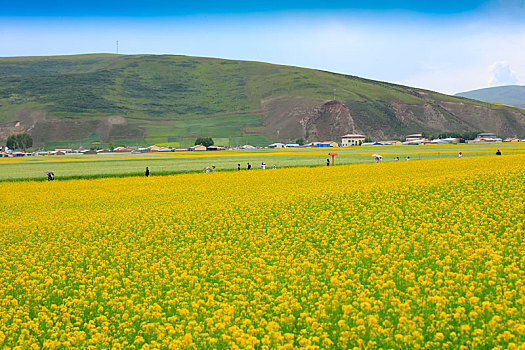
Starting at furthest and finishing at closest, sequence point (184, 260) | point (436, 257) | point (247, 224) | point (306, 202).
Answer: point (306, 202) < point (247, 224) < point (184, 260) < point (436, 257)

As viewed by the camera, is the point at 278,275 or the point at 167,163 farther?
the point at 167,163

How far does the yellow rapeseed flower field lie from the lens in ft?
27.9

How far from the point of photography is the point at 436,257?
12852mm

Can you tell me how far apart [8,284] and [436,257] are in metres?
12.4

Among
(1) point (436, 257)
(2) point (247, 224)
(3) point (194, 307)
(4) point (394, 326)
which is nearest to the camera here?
(4) point (394, 326)

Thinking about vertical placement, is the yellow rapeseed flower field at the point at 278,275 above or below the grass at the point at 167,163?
below

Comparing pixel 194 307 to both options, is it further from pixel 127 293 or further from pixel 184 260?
pixel 184 260

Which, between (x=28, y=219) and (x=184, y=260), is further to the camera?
(x=28, y=219)

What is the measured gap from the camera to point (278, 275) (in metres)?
12.3

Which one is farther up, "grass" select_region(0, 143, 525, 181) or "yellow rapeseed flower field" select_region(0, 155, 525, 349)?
"grass" select_region(0, 143, 525, 181)

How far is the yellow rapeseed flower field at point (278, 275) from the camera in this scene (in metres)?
8.50

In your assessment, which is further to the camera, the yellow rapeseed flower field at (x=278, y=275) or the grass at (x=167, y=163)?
the grass at (x=167, y=163)

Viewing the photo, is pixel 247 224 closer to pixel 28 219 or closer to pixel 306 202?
pixel 306 202

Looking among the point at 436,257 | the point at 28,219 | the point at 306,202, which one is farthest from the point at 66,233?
the point at 436,257
